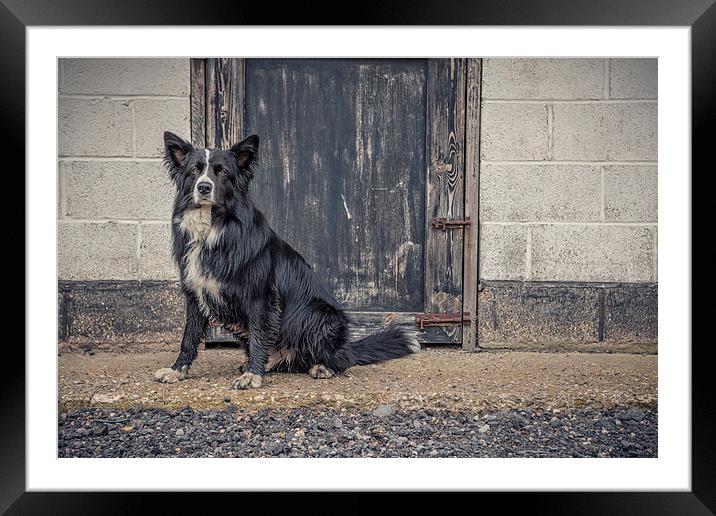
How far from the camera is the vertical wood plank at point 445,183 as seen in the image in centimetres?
373

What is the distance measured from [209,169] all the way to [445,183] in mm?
1500

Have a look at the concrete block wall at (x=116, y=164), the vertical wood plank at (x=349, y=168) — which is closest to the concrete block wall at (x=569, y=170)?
the vertical wood plank at (x=349, y=168)

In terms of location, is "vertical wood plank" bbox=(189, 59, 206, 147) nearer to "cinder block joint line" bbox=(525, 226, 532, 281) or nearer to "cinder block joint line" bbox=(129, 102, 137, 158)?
"cinder block joint line" bbox=(129, 102, 137, 158)

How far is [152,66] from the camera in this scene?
3.63 meters

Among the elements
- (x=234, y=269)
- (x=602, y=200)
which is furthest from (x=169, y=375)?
(x=602, y=200)

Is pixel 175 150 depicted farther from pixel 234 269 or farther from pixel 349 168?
pixel 349 168

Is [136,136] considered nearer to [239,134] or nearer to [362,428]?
[239,134]

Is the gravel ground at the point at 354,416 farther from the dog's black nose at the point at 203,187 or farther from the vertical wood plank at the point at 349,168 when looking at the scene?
the dog's black nose at the point at 203,187

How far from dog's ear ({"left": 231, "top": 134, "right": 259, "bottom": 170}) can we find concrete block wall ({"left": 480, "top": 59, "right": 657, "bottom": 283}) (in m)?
1.46

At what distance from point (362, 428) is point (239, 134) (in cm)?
187

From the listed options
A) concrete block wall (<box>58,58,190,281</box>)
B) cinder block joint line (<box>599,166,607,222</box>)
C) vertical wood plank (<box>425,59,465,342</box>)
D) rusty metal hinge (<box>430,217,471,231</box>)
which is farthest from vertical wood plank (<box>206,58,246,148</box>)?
cinder block joint line (<box>599,166,607,222</box>)

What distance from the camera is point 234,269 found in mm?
3010
